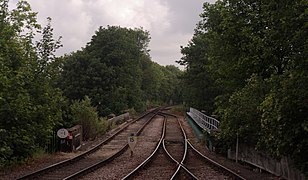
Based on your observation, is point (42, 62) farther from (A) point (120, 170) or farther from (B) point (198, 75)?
(B) point (198, 75)

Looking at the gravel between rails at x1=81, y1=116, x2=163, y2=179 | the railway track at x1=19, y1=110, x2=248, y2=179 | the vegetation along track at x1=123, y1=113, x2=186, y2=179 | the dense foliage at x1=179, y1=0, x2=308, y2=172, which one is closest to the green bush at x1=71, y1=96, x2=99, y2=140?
the gravel between rails at x1=81, y1=116, x2=163, y2=179

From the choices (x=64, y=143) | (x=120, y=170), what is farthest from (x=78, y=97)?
(x=120, y=170)

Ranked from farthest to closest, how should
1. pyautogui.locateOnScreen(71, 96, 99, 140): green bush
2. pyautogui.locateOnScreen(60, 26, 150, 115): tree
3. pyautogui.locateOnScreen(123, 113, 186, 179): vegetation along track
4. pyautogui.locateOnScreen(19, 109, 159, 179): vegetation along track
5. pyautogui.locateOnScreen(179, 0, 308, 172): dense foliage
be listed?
1. pyautogui.locateOnScreen(60, 26, 150, 115): tree
2. pyautogui.locateOnScreen(71, 96, 99, 140): green bush
3. pyautogui.locateOnScreen(123, 113, 186, 179): vegetation along track
4. pyautogui.locateOnScreen(19, 109, 159, 179): vegetation along track
5. pyautogui.locateOnScreen(179, 0, 308, 172): dense foliage

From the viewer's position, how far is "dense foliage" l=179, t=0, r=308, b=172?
9.92 m

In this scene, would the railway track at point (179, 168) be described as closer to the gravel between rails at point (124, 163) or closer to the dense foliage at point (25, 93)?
the gravel between rails at point (124, 163)

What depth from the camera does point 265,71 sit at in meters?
19.4

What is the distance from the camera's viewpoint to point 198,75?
41.1 m

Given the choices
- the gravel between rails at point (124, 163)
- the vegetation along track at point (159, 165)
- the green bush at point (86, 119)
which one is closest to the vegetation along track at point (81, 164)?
the gravel between rails at point (124, 163)

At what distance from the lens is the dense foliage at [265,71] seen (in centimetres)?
992

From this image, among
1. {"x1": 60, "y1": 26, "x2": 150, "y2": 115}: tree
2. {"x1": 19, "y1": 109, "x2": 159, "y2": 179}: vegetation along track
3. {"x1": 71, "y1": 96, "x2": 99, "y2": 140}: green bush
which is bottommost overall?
{"x1": 19, "y1": 109, "x2": 159, "y2": 179}: vegetation along track

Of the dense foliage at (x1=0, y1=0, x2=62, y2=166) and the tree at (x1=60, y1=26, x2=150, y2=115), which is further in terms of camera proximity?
the tree at (x1=60, y1=26, x2=150, y2=115)

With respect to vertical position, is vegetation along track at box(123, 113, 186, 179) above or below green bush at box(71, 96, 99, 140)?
below

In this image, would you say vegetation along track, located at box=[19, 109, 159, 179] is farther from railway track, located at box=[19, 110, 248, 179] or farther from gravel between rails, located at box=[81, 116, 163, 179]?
gravel between rails, located at box=[81, 116, 163, 179]

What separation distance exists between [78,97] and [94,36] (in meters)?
10.3
